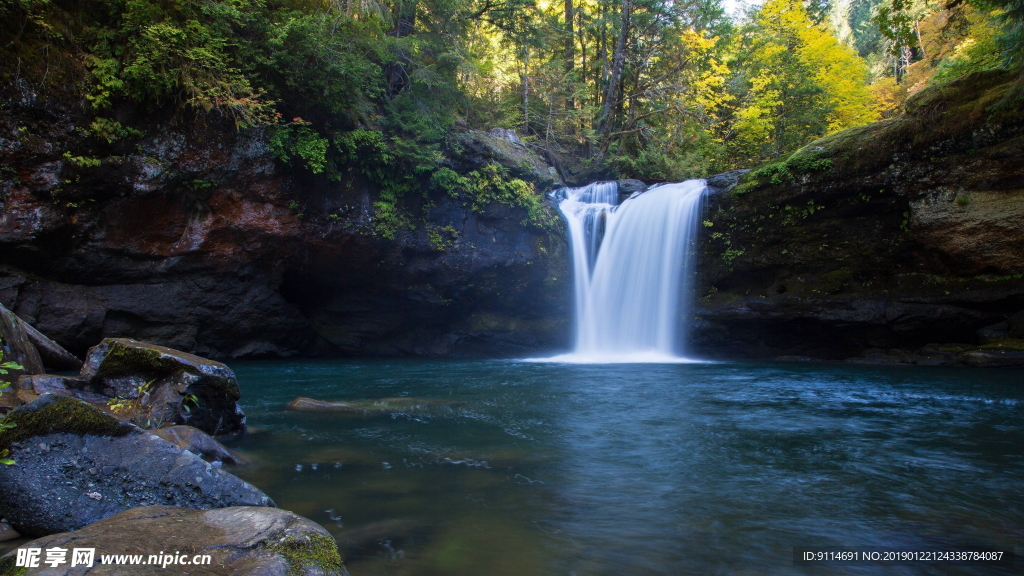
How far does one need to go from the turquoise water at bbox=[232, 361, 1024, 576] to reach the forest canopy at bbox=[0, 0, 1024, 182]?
236 inches

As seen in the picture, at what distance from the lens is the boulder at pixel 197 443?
4.20 meters

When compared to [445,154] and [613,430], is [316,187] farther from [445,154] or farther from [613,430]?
[613,430]

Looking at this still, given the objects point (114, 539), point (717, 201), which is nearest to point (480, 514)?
point (114, 539)

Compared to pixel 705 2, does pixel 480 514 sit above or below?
below

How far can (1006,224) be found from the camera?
11086mm

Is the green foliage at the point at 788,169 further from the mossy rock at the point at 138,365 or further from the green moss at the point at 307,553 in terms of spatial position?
the green moss at the point at 307,553

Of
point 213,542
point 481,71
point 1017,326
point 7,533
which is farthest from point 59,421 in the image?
point 481,71

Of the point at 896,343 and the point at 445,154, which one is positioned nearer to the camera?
the point at 896,343

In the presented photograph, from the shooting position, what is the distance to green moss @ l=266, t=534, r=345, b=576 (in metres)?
2.20

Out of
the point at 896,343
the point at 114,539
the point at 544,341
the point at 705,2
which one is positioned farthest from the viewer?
the point at 705,2

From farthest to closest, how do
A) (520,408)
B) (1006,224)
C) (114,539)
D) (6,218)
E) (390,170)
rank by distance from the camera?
(390,170) → (1006,224) → (6,218) → (520,408) → (114,539)

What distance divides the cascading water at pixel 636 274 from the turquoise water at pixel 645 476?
634 cm

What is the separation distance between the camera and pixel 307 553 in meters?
A: 2.29

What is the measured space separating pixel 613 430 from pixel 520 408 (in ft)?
5.40
